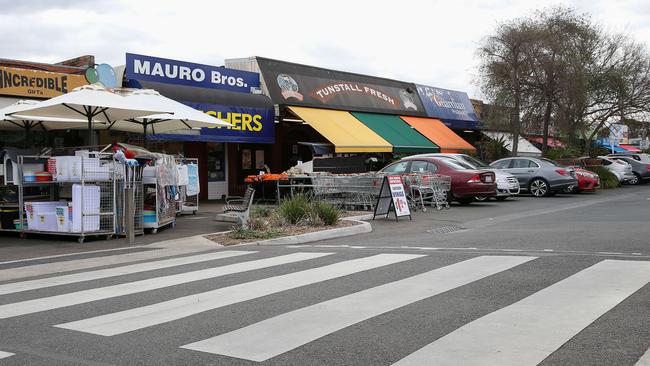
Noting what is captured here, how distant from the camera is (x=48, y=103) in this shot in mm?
11797

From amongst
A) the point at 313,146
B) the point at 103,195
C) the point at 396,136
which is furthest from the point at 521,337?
the point at 396,136

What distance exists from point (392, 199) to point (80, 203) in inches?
270

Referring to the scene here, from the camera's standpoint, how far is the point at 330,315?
5.52m

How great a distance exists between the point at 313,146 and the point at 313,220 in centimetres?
921

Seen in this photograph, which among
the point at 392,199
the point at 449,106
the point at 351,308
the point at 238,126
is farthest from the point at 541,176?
the point at 351,308

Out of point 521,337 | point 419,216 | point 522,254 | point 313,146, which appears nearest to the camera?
point 521,337

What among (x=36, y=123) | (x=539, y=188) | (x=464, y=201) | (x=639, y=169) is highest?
(x=36, y=123)

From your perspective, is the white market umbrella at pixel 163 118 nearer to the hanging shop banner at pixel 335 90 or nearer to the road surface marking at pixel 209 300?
the hanging shop banner at pixel 335 90

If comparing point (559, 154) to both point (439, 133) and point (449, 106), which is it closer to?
point (439, 133)

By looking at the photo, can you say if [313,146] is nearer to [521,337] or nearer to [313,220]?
[313,220]

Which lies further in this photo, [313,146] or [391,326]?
[313,146]

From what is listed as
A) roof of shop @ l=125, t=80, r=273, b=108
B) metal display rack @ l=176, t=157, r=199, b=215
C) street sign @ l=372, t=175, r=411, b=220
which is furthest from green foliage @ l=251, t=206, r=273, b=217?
roof of shop @ l=125, t=80, r=273, b=108

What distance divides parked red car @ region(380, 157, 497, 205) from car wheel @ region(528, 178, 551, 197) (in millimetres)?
5222

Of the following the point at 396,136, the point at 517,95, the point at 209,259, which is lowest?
the point at 209,259
